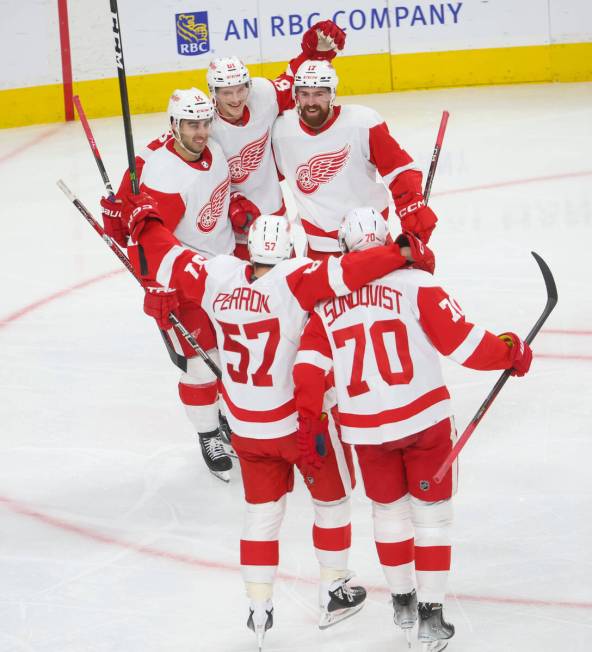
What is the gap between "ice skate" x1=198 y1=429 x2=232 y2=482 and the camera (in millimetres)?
4090

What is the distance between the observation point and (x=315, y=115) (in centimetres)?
402

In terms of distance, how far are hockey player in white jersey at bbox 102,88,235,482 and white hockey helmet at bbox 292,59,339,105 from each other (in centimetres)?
31

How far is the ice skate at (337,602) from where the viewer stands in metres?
3.15

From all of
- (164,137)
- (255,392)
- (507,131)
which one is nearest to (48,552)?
(255,392)

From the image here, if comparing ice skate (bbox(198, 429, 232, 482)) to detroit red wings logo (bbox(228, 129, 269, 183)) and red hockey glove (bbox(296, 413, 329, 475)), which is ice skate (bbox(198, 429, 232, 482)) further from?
red hockey glove (bbox(296, 413, 329, 475))

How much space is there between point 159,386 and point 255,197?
1012 millimetres

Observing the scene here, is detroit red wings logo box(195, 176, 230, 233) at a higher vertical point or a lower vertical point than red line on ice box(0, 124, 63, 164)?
lower

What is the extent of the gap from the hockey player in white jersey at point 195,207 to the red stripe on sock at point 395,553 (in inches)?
44.5

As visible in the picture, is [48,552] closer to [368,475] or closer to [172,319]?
[172,319]

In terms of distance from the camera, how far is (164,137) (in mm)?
4047

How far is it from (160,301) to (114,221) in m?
0.42

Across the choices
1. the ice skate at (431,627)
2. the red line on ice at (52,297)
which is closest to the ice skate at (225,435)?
the ice skate at (431,627)

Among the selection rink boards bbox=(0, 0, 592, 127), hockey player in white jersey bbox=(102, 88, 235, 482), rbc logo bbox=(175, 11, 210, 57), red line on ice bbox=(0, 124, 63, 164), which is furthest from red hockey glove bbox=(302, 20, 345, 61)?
rbc logo bbox=(175, 11, 210, 57)

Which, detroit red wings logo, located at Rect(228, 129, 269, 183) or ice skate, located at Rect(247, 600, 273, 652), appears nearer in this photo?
ice skate, located at Rect(247, 600, 273, 652)
